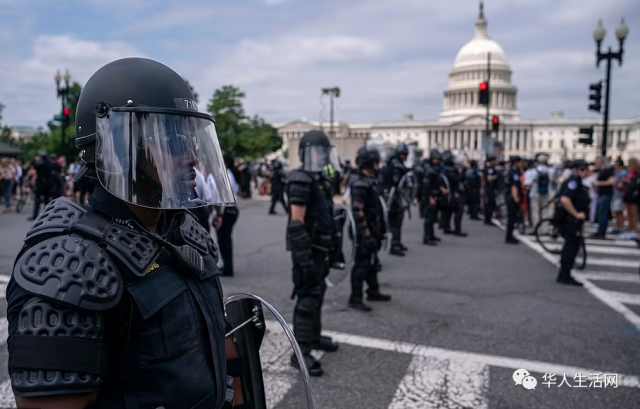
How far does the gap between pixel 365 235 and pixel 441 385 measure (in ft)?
8.11

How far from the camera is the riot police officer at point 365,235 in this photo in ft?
20.5

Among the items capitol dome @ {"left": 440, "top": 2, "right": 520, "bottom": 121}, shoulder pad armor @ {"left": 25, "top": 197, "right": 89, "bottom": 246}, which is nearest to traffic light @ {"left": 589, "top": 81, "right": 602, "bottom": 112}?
shoulder pad armor @ {"left": 25, "top": 197, "right": 89, "bottom": 246}

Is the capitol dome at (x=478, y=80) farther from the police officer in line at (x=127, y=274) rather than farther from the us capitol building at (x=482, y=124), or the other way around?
the police officer in line at (x=127, y=274)

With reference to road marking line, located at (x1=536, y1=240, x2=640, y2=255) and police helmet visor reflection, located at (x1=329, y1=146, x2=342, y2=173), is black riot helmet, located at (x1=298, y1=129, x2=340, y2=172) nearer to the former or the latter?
police helmet visor reflection, located at (x1=329, y1=146, x2=342, y2=173)

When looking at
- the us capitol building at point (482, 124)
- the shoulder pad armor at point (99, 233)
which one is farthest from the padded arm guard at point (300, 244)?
the us capitol building at point (482, 124)

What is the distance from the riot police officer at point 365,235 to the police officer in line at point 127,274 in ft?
14.9

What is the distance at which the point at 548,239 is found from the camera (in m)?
12.3

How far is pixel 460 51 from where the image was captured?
104 meters

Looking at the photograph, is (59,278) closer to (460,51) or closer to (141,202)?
(141,202)

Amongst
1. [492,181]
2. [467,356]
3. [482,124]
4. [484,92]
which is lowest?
[467,356]

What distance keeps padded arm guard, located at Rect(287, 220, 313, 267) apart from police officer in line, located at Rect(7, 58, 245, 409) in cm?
263

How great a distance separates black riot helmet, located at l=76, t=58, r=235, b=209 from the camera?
154cm

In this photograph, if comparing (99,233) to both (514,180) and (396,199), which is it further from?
(514,180)

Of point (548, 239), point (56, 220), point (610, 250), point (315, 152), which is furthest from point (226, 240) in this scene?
point (610, 250)
